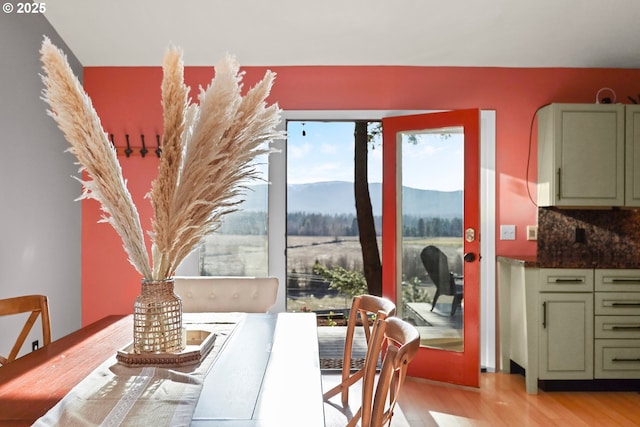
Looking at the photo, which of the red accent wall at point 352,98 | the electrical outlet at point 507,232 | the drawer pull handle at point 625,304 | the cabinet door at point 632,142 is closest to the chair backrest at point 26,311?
the red accent wall at point 352,98

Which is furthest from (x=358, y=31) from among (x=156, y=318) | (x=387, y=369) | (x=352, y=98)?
(x=387, y=369)

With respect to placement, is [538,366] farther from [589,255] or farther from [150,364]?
[150,364]

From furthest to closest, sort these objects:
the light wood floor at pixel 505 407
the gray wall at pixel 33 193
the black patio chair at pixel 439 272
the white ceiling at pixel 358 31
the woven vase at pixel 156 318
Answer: the black patio chair at pixel 439 272 → the white ceiling at pixel 358 31 → the gray wall at pixel 33 193 → the light wood floor at pixel 505 407 → the woven vase at pixel 156 318

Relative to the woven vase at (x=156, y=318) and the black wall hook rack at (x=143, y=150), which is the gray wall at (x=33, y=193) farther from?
the woven vase at (x=156, y=318)

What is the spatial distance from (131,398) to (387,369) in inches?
23.7

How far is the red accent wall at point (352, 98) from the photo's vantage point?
4.39 meters

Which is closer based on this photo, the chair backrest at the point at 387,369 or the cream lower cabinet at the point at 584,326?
the chair backrest at the point at 387,369

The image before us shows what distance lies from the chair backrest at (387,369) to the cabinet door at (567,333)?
8.74ft

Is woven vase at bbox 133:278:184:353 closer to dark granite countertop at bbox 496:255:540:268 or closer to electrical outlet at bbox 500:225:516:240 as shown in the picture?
dark granite countertop at bbox 496:255:540:268

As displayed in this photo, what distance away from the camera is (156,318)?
5.14ft

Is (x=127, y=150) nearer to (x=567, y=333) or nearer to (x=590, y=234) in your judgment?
(x=567, y=333)

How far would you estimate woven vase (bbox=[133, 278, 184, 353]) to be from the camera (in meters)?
1.55

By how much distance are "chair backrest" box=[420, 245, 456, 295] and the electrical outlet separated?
0.55 meters

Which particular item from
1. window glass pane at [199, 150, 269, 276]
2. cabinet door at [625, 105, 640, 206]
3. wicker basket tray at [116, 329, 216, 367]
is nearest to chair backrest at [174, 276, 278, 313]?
wicker basket tray at [116, 329, 216, 367]
